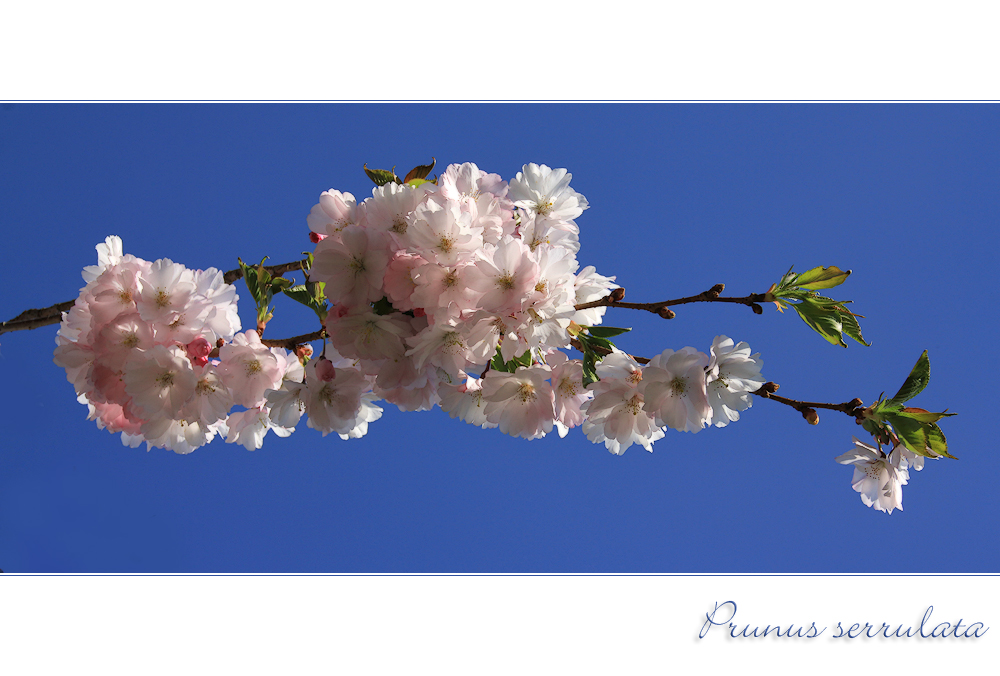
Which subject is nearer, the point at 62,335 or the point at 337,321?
the point at 337,321

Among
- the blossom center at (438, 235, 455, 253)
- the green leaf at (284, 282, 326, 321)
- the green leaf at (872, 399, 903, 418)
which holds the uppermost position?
the green leaf at (284, 282, 326, 321)

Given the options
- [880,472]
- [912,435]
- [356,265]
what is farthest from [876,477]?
[356,265]

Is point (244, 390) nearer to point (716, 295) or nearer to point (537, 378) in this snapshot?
point (537, 378)

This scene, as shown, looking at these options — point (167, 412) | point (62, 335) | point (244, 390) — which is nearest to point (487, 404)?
point (244, 390)

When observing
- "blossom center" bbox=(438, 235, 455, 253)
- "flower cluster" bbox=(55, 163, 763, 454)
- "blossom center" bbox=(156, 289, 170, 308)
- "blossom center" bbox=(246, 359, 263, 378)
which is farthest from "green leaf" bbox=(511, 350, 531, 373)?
"blossom center" bbox=(156, 289, 170, 308)

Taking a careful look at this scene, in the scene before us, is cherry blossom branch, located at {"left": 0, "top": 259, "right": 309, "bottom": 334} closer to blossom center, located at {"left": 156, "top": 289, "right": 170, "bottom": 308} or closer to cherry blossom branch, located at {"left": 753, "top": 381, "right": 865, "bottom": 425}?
blossom center, located at {"left": 156, "top": 289, "right": 170, "bottom": 308}

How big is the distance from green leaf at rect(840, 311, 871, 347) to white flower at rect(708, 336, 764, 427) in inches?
5.9

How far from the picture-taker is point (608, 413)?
925 millimetres

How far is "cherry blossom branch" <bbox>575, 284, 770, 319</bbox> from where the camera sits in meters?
0.87

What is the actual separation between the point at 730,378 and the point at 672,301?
0.47 feet

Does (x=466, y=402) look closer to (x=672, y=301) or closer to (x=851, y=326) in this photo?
(x=672, y=301)

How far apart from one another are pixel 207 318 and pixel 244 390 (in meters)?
0.13

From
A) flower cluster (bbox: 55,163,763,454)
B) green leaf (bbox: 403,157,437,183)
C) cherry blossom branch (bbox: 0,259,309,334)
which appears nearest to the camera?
flower cluster (bbox: 55,163,763,454)

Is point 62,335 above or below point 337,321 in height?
above
